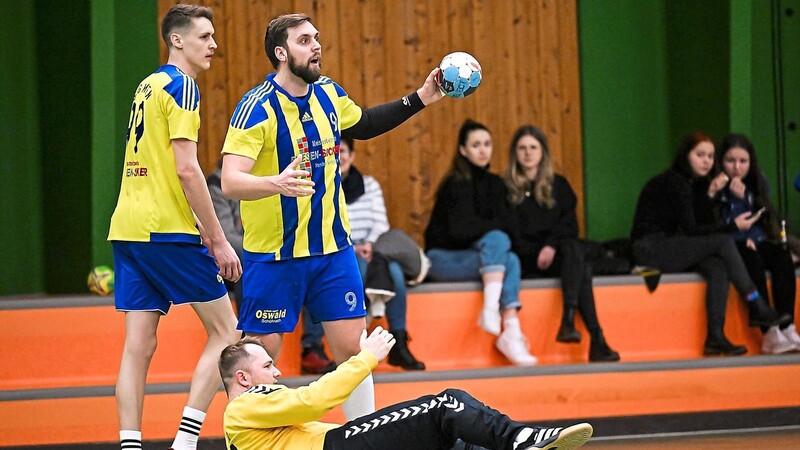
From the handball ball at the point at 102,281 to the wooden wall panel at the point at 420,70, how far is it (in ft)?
4.29

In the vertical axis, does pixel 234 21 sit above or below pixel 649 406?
above

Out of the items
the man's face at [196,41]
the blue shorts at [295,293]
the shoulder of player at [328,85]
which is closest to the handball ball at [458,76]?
the shoulder of player at [328,85]

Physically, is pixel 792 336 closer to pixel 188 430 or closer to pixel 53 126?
pixel 188 430

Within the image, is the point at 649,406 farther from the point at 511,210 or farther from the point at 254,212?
the point at 254,212

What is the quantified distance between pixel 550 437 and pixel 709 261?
142 inches

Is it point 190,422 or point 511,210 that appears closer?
point 190,422

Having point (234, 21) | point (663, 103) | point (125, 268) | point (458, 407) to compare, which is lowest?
point (458, 407)

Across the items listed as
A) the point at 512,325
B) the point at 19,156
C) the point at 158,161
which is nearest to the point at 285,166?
the point at 158,161

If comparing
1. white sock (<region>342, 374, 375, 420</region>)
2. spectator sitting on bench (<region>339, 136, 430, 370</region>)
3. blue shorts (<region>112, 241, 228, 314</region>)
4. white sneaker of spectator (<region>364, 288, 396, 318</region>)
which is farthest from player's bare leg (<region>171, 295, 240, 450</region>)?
white sneaker of spectator (<region>364, 288, 396, 318</region>)

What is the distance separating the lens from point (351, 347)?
14.9 feet

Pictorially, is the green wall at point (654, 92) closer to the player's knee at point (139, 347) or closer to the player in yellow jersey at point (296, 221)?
the player in yellow jersey at point (296, 221)

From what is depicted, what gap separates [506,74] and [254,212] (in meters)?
3.99

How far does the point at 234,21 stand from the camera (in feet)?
25.8

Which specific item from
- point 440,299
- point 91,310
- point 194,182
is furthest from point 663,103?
point 194,182
